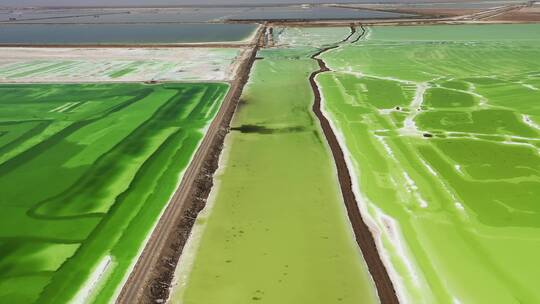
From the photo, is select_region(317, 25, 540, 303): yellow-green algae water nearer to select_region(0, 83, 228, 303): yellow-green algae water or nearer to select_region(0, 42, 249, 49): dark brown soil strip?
select_region(0, 83, 228, 303): yellow-green algae water

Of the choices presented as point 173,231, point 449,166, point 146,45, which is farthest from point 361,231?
point 146,45

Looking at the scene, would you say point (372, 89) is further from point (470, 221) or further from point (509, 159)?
point (470, 221)

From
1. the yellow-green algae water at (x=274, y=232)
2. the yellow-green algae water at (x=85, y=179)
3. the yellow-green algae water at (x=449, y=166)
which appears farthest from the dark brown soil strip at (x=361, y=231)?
the yellow-green algae water at (x=85, y=179)

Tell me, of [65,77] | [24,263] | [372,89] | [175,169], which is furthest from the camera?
[65,77]

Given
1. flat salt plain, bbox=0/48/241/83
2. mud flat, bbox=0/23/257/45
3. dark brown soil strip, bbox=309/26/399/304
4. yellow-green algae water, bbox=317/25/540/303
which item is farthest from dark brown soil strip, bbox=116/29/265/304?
mud flat, bbox=0/23/257/45

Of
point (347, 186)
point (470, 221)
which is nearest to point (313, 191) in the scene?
point (347, 186)

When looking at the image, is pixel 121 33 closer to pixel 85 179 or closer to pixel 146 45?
pixel 146 45
